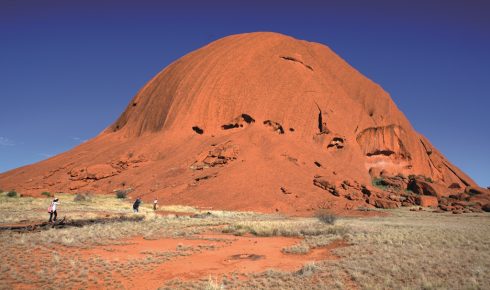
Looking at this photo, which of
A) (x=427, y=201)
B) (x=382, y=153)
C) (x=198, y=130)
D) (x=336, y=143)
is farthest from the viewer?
(x=382, y=153)

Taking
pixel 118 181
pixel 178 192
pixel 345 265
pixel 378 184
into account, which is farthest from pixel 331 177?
pixel 345 265

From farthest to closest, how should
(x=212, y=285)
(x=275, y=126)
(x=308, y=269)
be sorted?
(x=275, y=126) < (x=308, y=269) < (x=212, y=285)

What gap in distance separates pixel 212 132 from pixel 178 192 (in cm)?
1336

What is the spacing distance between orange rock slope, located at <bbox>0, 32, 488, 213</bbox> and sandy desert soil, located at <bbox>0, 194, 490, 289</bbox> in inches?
684

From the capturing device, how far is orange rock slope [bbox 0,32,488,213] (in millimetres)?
37531

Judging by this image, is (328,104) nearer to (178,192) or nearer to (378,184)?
(378,184)

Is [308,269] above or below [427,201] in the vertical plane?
below

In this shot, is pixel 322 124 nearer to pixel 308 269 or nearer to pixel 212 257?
pixel 212 257

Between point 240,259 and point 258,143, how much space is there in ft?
101

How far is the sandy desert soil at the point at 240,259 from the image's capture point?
376 inches

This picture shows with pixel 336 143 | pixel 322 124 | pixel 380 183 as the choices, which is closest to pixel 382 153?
pixel 380 183

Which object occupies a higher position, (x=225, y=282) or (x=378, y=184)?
(x=378, y=184)

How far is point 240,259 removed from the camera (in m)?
12.7

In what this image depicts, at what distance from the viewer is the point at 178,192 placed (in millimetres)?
36406
